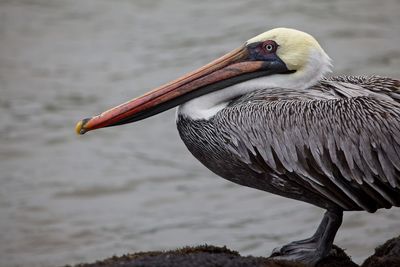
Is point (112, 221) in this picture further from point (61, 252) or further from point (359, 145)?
point (359, 145)

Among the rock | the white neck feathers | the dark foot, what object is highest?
the white neck feathers

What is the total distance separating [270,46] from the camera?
6.56 meters

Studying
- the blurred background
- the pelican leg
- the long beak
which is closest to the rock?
the pelican leg

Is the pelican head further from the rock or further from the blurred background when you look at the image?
the blurred background

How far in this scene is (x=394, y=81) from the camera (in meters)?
6.38

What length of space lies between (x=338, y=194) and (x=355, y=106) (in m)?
0.58

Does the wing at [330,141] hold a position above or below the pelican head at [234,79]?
below

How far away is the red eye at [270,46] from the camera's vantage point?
6.55m

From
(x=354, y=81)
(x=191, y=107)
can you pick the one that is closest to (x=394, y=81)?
(x=354, y=81)

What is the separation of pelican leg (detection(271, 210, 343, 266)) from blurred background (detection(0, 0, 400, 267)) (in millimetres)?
3153

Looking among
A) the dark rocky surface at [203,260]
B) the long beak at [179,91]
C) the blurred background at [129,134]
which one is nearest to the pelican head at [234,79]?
the long beak at [179,91]

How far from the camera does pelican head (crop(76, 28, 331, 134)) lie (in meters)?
6.42

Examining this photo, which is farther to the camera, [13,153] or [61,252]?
[13,153]

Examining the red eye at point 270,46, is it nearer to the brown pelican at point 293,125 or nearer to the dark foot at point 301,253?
the brown pelican at point 293,125
